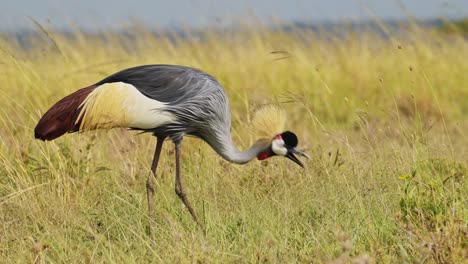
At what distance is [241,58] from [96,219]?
16.7 feet

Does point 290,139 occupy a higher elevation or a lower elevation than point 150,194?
higher

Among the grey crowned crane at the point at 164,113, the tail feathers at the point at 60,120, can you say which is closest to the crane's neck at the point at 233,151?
the grey crowned crane at the point at 164,113

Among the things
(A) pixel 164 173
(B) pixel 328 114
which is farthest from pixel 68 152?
(B) pixel 328 114

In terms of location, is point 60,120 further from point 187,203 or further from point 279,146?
point 279,146

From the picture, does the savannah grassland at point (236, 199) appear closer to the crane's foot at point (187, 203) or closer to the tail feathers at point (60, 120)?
the crane's foot at point (187, 203)

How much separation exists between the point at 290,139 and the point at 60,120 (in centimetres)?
119

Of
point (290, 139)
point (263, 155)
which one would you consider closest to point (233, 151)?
point (263, 155)

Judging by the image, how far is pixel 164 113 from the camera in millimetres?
4398

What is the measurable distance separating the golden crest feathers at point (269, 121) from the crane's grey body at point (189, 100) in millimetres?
89

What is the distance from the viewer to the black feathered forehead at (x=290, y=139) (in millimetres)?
4590

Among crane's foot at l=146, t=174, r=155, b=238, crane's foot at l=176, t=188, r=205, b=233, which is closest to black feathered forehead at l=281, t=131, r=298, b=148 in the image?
crane's foot at l=176, t=188, r=205, b=233

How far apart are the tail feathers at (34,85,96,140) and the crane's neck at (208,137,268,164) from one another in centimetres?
74

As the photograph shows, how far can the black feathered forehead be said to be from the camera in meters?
4.59

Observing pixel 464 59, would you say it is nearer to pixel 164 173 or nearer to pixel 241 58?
pixel 241 58
